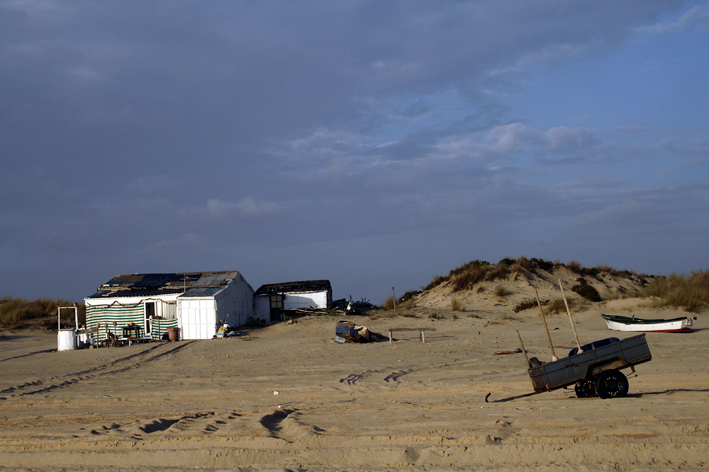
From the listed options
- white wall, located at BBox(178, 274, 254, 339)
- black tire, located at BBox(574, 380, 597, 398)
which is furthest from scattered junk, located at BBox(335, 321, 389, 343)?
black tire, located at BBox(574, 380, 597, 398)

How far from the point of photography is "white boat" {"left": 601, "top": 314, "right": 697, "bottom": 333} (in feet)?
67.1

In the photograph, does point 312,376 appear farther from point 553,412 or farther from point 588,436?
point 588,436

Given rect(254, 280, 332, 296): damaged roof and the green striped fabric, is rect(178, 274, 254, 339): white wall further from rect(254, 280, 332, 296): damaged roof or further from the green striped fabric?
rect(254, 280, 332, 296): damaged roof

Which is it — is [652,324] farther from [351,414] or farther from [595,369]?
[351,414]

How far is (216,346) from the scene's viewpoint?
2481 centimetres

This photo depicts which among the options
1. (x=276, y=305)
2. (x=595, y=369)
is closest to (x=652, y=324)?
(x=595, y=369)

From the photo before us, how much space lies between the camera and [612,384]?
31.4 ft

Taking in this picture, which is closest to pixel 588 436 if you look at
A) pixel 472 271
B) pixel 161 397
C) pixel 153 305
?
pixel 161 397

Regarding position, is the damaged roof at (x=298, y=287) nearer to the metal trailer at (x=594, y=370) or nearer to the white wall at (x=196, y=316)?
the white wall at (x=196, y=316)

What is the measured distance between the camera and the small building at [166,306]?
2948 cm

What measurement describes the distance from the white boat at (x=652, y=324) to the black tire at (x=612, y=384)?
13.3 meters

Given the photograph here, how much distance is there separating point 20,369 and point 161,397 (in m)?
10.7

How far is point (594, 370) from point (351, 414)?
4.44 metres

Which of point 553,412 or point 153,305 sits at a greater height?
point 153,305
